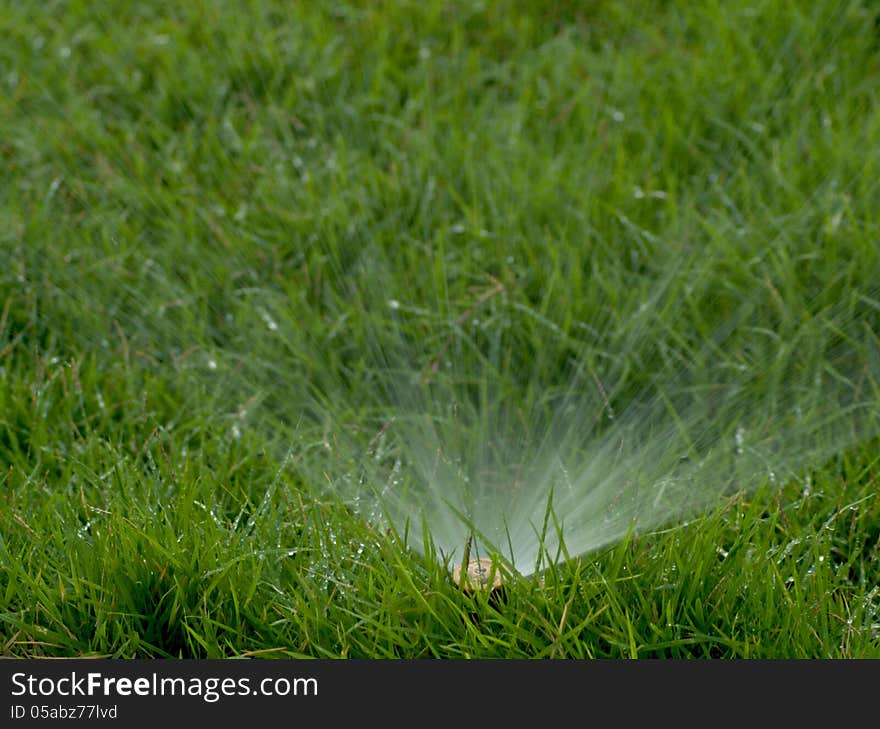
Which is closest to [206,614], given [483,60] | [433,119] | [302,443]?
[302,443]

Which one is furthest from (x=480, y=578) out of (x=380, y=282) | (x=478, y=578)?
(x=380, y=282)

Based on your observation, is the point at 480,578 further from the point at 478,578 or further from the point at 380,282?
the point at 380,282

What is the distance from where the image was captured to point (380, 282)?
11.1 ft

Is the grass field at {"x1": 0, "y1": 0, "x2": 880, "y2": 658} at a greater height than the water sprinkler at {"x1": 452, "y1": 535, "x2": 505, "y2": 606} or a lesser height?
greater

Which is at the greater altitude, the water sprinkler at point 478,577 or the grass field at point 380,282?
the grass field at point 380,282

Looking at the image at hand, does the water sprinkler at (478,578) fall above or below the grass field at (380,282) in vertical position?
below

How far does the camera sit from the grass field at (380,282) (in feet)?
7.45

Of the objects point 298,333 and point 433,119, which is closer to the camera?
point 298,333

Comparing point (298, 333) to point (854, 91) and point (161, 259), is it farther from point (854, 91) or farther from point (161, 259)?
point (854, 91)

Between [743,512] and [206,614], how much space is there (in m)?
1.17

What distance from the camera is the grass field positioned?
2270 millimetres

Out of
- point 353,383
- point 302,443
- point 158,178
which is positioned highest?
point 158,178

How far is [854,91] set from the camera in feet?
12.6

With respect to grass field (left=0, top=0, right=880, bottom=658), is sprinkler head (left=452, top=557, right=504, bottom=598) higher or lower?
lower
